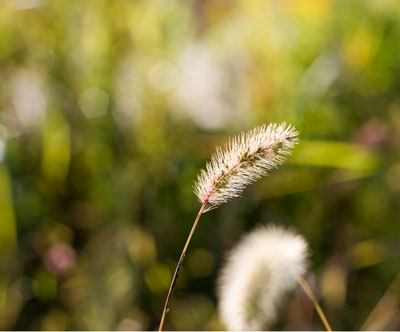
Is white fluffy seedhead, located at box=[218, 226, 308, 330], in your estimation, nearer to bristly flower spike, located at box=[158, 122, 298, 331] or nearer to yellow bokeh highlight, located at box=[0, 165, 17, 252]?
bristly flower spike, located at box=[158, 122, 298, 331]

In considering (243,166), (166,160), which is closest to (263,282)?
(243,166)

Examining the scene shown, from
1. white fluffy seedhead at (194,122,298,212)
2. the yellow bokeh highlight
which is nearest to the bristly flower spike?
white fluffy seedhead at (194,122,298,212)

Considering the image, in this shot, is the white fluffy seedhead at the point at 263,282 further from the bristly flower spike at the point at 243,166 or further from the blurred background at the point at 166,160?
the blurred background at the point at 166,160

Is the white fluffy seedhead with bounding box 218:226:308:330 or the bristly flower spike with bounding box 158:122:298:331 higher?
the bristly flower spike with bounding box 158:122:298:331

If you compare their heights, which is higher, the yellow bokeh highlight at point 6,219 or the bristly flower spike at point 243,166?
the bristly flower spike at point 243,166

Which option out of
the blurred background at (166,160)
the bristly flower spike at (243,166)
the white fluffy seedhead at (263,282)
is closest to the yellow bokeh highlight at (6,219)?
the blurred background at (166,160)

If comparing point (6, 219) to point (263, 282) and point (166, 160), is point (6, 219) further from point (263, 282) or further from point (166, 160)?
point (263, 282)

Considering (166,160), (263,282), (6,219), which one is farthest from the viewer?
(166,160)

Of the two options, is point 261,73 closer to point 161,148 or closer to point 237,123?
point 237,123

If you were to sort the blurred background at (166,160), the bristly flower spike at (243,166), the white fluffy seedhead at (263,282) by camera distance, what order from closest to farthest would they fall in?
the bristly flower spike at (243,166)
the white fluffy seedhead at (263,282)
the blurred background at (166,160)

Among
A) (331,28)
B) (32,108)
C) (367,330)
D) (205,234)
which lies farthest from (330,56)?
(32,108)
